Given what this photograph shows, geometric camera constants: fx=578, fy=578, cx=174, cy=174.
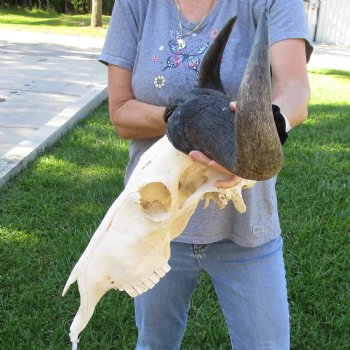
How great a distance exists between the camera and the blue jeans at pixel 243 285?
195 centimetres

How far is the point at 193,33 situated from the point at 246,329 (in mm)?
1021

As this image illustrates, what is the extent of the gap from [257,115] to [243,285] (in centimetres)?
98

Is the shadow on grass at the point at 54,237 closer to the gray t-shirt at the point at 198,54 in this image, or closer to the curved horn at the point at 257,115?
the gray t-shirt at the point at 198,54

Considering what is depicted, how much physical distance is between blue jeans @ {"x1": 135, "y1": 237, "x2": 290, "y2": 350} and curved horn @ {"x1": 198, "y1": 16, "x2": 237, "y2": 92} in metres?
0.61

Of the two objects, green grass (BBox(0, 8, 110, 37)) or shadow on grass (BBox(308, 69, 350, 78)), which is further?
green grass (BBox(0, 8, 110, 37))

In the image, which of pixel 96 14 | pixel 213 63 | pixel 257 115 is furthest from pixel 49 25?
pixel 257 115

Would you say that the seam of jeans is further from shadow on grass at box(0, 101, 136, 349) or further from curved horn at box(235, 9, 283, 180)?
shadow on grass at box(0, 101, 136, 349)

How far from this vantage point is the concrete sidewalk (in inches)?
228

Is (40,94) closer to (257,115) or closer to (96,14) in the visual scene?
(257,115)

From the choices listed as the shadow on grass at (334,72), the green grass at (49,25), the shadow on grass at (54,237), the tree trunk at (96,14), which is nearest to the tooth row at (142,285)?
the shadow on grass at (54,237)

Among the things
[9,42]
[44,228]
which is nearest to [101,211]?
[44,228]

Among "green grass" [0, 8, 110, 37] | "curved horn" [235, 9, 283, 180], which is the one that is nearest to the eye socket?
"curved horn" [235, 9, 283, 180]

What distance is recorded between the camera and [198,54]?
1893 mm

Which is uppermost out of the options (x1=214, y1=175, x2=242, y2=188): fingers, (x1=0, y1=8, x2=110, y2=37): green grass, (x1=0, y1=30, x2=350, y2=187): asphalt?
(x1=214, y1=175, x2=242, y2=188): fingers
